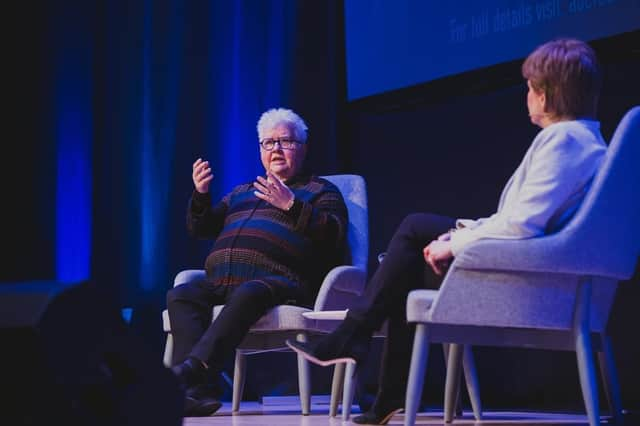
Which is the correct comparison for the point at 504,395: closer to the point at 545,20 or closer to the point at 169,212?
the point at 545,20

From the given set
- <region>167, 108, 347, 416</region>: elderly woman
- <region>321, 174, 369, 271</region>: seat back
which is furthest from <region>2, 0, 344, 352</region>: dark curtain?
A: <region>167, 108, 347, 416</region>: elderly woman

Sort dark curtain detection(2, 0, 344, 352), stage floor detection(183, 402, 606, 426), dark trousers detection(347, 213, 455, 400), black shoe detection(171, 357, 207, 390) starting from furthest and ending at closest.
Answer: dark curtain detection(2, 0, 344, 352), black shoe detection(171, 357, 207, 390), stage floor detection(183, 402, 606, 426), dark trousers detection(347, 213, 455, 400)

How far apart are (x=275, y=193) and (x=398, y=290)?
1040 mm

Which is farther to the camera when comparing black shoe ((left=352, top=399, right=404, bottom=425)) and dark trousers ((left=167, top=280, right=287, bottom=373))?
dark trousers ((left=167, top=280, right=287, bottom=373))

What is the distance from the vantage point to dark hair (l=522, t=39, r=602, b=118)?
245 centimetres

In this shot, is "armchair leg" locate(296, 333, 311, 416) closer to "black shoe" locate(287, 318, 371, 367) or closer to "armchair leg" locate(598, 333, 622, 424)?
"black shoe" locate(287, 318, 371, 367)

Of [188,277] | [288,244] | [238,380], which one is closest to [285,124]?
[288,244]

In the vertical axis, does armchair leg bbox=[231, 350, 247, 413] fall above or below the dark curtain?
below

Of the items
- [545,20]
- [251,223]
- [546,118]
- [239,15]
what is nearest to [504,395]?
[251,223]

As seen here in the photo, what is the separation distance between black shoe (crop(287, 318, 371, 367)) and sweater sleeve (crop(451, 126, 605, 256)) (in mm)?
380

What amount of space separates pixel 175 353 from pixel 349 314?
1.14m

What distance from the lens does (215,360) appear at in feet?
10.6

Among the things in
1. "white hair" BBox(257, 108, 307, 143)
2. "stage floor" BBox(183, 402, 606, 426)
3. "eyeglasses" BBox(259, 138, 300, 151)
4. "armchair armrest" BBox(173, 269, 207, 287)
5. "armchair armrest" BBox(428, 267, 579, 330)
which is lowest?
"stage floor" BBox(183, 402, 606, 426)

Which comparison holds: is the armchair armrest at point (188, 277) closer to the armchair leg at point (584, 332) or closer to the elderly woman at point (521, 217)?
the elderly woman at point (521, 217)
